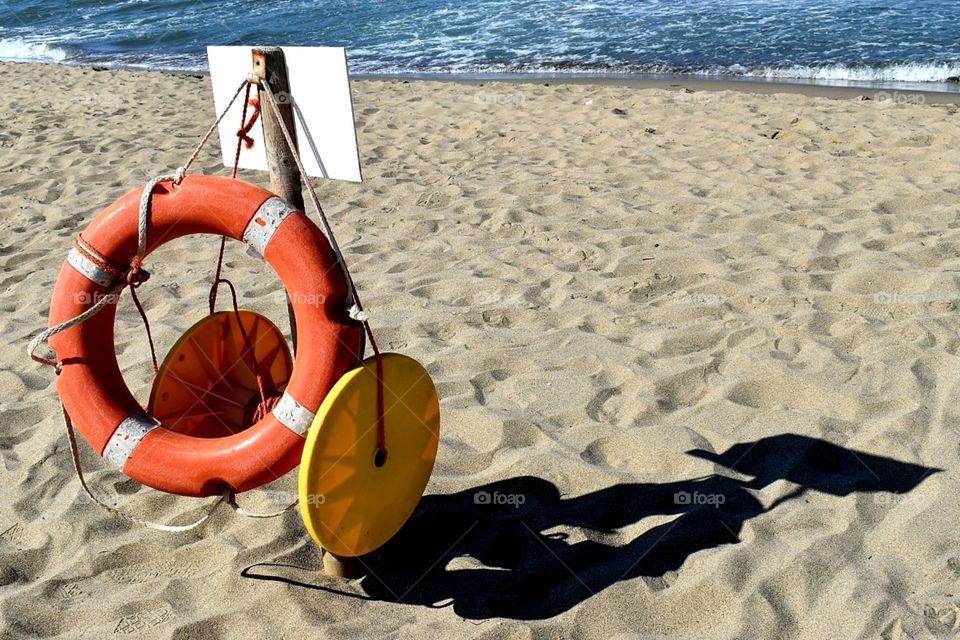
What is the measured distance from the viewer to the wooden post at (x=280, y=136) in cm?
225

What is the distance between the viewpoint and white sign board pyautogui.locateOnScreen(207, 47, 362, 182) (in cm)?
220

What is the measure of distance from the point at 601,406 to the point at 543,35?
32.9 ft

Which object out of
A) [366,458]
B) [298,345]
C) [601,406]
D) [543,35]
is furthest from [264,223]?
[543,35]

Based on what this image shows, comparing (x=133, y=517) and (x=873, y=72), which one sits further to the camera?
(x=873, y=72)

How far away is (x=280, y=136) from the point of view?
2379 millimetres

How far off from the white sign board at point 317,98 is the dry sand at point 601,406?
3.26 ft

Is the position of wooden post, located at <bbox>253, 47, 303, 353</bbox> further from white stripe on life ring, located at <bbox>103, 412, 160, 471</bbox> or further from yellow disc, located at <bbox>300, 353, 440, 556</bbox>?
white stripe on life ring, located at <bbox>103, 412, 160, 471</bbox>

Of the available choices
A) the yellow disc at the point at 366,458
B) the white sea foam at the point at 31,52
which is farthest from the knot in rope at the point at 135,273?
the white sea foam at the point at 31,52

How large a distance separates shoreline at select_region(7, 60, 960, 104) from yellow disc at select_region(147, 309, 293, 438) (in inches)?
238

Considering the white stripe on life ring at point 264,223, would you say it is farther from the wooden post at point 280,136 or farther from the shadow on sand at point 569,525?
the shadow on sand at point 569,525

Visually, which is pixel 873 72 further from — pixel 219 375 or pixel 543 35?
pixel 219 375

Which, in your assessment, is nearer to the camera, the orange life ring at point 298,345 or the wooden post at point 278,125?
the orange life ring at point 298,345

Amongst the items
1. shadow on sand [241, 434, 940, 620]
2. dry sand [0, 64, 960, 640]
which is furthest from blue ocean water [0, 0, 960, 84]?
shadow on sand [241, 434, 940, 620]

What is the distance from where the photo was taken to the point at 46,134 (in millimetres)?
6609
